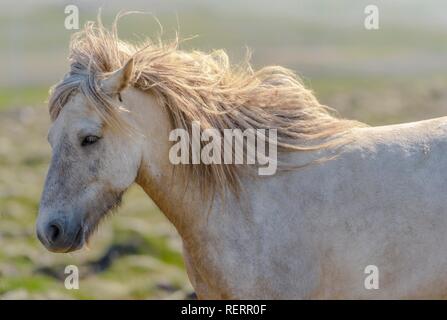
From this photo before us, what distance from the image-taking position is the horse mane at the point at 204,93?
8383 mm

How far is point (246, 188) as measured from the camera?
28.0 feet

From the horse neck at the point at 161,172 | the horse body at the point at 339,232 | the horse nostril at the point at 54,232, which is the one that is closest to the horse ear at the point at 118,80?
the horse neck at the point at 161,172

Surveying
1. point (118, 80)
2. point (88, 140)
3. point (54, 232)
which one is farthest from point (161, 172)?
point (54, 232)

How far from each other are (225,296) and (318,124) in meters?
1.93

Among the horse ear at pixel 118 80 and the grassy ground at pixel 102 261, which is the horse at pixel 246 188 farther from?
the grassy ground at pixel 102 261

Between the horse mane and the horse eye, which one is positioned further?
the horse mane

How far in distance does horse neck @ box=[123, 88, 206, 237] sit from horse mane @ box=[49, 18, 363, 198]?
10cm

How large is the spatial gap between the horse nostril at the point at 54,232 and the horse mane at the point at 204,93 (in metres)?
1.05

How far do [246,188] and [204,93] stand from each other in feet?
3.31

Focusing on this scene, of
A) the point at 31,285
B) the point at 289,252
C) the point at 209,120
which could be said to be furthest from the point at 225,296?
the point at 31,285

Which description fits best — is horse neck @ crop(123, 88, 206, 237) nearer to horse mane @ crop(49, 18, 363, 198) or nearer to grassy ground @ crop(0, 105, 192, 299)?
horse mane @ crop(49, 18, 363, 198)

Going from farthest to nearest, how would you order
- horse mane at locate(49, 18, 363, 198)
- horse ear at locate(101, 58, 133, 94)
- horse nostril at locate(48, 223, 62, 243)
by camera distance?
horse mane at locate(49, 18, 363, 198), horse ear at locate(101, 58, 133, 94), horse nostril at locate(48, 223, 62, 243)

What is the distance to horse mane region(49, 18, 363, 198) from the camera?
8383 mm

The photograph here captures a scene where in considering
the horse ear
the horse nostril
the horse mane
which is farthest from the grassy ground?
the horse ear
